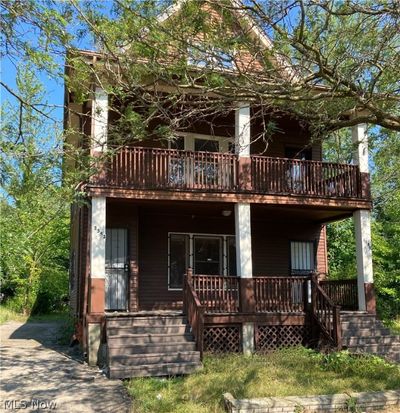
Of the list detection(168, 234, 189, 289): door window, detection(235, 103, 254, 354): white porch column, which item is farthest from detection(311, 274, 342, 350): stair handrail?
detection(168, 234, 189, 289): door window

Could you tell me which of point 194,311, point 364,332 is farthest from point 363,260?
point 194,311

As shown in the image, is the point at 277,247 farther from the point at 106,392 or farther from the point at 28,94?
the point at 28,94

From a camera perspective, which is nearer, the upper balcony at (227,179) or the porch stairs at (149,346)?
the porch stairs at (149,346)

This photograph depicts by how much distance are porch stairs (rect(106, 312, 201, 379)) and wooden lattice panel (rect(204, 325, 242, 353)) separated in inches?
36.7

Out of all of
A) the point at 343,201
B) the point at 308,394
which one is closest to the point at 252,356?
the point at 308,394

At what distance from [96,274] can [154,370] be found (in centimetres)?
297

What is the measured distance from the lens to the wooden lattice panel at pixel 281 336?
12914 mm

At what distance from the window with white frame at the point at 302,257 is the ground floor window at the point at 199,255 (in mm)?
2082

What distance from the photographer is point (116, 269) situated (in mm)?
14227

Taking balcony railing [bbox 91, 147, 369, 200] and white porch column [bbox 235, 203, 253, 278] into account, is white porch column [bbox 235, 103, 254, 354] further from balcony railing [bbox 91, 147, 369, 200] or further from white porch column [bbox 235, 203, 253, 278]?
balcony railing [bbox 91, 147, 369, 200]

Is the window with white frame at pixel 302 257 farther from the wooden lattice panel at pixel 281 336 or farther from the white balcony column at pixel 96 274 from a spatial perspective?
the white balcony column at pixel 96 274

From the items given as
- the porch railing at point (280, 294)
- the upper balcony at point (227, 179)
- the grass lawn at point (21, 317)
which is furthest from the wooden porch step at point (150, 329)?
the grass lawn at point (21, 317)

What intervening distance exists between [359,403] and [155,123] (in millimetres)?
9587

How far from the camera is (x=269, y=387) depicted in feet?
27.6
